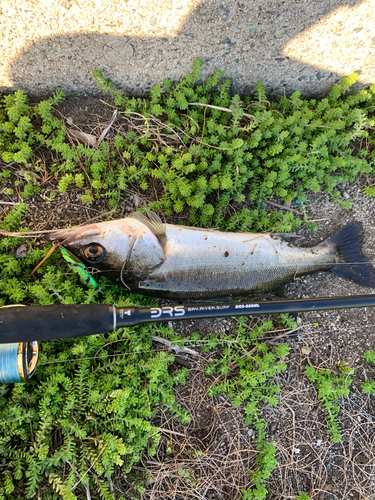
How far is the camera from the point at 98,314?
6.82ft

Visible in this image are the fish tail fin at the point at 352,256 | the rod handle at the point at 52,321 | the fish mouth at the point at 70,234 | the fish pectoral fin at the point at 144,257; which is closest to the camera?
the rod handle at the point at 52,321

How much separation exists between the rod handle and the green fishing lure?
2.88 feet

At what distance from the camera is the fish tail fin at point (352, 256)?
3.59 m

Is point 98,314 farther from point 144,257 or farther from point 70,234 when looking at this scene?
point 70,234

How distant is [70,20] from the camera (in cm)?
294

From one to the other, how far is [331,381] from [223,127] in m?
3.11

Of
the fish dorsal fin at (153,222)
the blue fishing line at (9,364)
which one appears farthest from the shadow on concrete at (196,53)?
the blue fishing line at (9,364)

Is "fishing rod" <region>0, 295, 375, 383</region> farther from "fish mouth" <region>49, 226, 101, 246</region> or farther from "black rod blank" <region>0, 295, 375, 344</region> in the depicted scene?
"fish mouth" <region>49, 226, 101, 246</region>

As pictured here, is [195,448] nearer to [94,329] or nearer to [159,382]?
[159,382]

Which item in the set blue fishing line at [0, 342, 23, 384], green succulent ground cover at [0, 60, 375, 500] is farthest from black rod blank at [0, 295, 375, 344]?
green succulent ground cover at [0, 60, 375, 500]

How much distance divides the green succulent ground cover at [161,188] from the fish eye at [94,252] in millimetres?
282

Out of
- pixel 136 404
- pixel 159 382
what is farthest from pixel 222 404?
pixel 136 404

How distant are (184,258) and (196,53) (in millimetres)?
2183

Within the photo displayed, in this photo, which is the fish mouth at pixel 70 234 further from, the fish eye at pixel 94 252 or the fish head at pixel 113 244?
the fish eye at pixel 94 252
